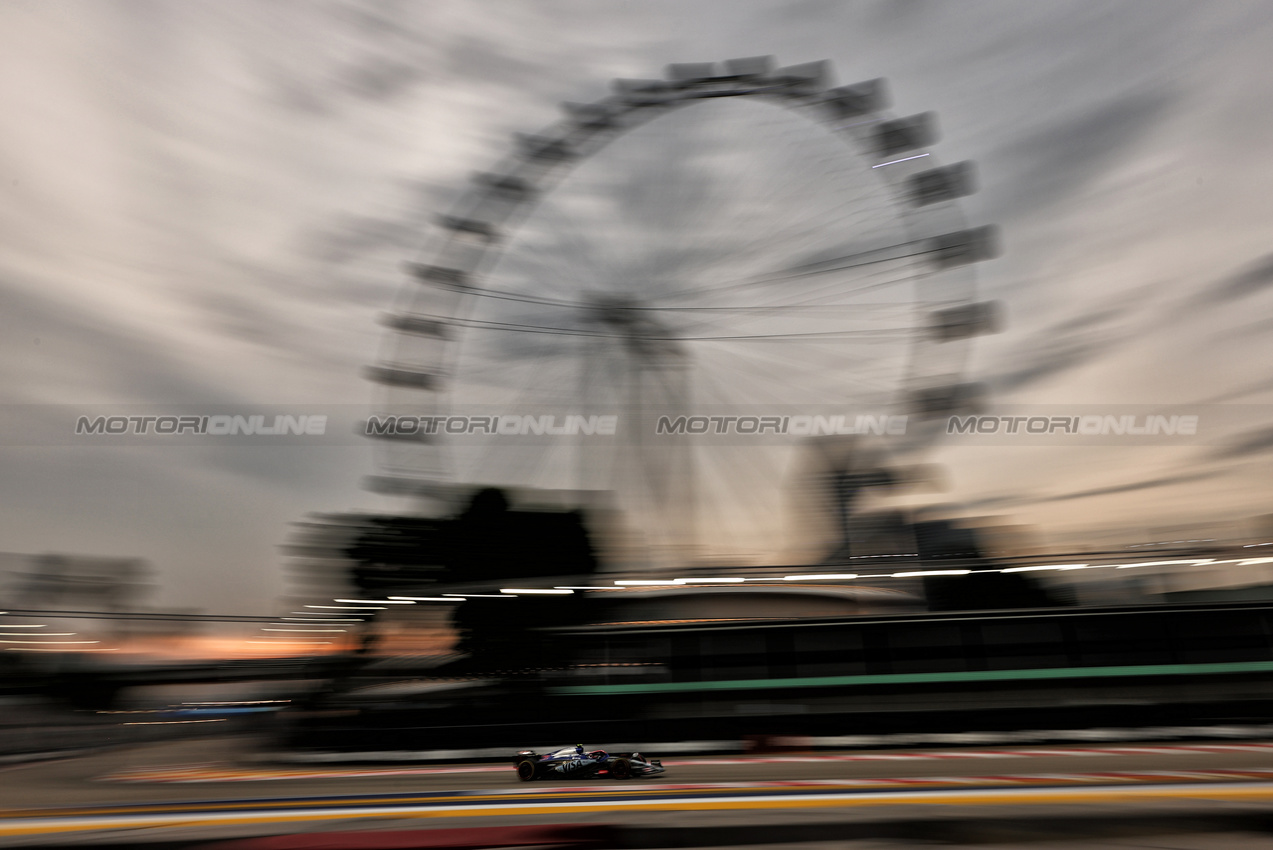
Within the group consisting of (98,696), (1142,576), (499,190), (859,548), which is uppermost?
(499,190)

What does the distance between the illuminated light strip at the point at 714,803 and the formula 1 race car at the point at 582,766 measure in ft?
6.93

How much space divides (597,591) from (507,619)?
10.0 feet

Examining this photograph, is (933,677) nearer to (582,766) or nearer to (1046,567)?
(1046,567)

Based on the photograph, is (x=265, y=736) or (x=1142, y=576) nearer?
(x=1142, y=576)

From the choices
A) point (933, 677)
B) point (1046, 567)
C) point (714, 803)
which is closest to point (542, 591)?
point (933, 677)

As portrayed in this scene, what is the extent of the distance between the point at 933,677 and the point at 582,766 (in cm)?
941

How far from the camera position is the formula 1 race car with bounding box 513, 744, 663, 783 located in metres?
10.6

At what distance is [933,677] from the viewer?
15.8 m

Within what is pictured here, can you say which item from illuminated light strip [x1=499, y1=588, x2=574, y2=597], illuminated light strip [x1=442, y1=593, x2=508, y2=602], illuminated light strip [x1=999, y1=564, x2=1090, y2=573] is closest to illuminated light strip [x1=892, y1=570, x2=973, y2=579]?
illuminated light strip [x1=999, y1=564, x2=1090, y2=573]

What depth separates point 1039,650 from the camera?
15844 millimetres

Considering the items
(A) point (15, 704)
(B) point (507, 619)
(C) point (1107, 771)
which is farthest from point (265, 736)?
(A) point (15, 704)

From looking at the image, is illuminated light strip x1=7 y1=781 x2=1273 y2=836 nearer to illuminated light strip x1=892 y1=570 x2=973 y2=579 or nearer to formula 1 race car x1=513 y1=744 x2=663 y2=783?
formula 1 race car x1=513 y1=744 x2=663 y2=783

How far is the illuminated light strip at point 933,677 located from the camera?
15375 mm

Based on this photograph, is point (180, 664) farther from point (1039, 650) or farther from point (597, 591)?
point (1039, 650)
